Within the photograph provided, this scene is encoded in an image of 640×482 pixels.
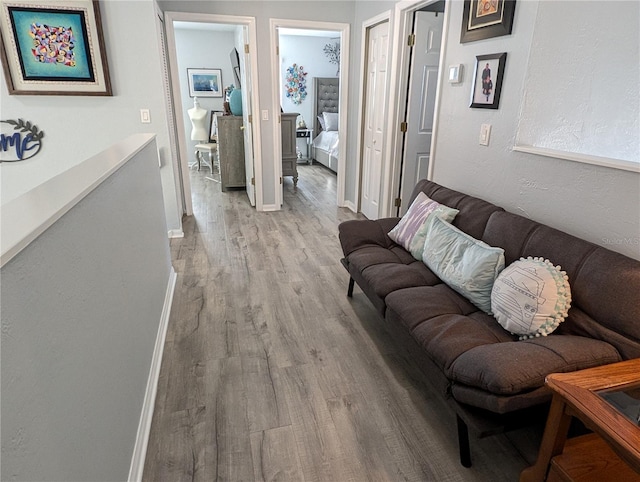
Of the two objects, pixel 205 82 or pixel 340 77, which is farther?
pixel 205 82

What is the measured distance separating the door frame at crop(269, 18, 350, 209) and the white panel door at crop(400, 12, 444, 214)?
4.02 feet

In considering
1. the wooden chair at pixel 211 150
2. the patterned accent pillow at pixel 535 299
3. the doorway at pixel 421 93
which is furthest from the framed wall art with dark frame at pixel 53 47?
the patterned accent pillow at pixel 535 299

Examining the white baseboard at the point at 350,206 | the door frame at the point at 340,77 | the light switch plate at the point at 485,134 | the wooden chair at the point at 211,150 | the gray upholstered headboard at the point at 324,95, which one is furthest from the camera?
the gray upholstered headboard at the point at 324,95

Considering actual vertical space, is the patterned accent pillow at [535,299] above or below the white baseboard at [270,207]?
above

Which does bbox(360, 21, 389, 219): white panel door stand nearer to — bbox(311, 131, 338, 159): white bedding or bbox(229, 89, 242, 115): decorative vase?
bbox(229, 89, 242, 115): decorative vase

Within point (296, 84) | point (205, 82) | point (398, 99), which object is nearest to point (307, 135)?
point (296, 84)

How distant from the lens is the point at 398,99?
366cm

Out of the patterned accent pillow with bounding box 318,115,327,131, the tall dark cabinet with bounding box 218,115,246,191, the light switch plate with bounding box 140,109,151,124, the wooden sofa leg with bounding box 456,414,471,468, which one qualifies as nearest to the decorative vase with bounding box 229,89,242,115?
the tall dark cabinet with bounding box 218,115,246,191

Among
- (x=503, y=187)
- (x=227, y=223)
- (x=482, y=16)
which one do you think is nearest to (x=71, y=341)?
(x=503, y=187)

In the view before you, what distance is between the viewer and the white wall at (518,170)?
1.68 meters

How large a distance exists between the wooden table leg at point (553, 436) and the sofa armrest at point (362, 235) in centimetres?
158

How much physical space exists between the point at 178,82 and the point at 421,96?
2567 mm

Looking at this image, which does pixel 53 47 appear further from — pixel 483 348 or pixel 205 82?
pixel 205 82

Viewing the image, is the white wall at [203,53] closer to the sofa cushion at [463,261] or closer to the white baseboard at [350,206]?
the white baseboard at [350,206]
